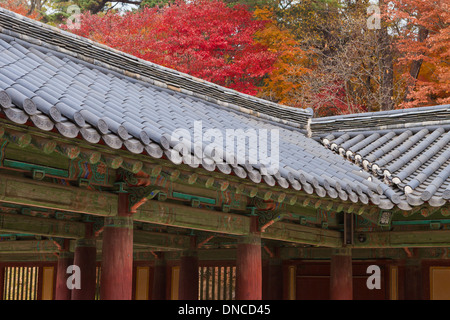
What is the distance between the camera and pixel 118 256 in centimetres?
664

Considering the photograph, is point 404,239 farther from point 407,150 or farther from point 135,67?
point 135,67

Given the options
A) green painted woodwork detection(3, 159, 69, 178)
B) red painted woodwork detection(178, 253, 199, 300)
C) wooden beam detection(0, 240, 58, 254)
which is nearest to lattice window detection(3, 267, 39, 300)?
wooden beam detection(0, 240, 58, 254)

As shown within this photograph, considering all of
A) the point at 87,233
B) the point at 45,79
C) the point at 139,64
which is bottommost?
the point at 87,233

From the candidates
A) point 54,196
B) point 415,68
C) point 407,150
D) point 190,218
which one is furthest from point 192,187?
point 415,68

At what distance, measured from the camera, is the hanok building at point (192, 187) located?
19.1 ft

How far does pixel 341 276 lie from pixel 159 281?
4354 mm

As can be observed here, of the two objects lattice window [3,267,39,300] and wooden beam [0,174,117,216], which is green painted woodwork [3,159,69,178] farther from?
lattice window [3,267,39,300]

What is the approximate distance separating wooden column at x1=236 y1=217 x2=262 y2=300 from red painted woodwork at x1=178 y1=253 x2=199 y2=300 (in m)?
2.91

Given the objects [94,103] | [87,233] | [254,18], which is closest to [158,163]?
[94,103]

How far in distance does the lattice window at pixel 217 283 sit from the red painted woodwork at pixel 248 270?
3.97 m

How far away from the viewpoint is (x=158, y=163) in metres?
6.04

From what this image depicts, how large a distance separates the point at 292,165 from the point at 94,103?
317 centimetres

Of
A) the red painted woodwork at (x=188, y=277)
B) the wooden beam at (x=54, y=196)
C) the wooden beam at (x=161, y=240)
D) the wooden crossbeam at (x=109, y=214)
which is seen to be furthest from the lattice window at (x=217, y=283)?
the wooden beam at (x=54, y=196)

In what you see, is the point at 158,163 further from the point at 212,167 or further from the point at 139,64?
the point at 139,64
